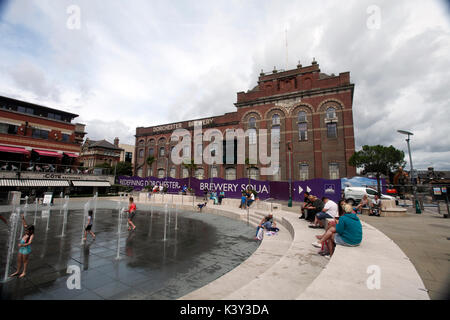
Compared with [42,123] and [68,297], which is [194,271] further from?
[42,123]

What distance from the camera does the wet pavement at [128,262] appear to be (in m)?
4.19

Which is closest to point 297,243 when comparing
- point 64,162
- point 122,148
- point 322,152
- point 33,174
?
point 322,152

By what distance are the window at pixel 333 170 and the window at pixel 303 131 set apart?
17.9 feet

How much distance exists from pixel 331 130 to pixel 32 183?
39.4 metres

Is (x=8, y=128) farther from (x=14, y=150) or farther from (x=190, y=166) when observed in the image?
(x=190, y=166)

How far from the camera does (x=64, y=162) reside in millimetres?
33031

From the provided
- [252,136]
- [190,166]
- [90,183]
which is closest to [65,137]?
[90,183]

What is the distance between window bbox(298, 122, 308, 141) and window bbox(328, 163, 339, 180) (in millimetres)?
5459

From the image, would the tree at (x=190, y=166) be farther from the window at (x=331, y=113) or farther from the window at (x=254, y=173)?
the window at (x=331, y=113)

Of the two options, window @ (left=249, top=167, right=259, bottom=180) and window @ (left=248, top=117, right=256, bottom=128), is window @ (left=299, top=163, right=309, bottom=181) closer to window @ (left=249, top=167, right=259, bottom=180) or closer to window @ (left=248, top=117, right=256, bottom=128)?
window @ (left=249, top=167, right=259, bottom=180)

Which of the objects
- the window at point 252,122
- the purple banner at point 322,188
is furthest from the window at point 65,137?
the purple banner at point 322,188

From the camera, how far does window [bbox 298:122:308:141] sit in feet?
102

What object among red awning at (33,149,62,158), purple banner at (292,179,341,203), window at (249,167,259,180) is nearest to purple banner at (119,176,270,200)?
purple banner at (292,179,341,203)

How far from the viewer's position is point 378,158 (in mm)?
21953
